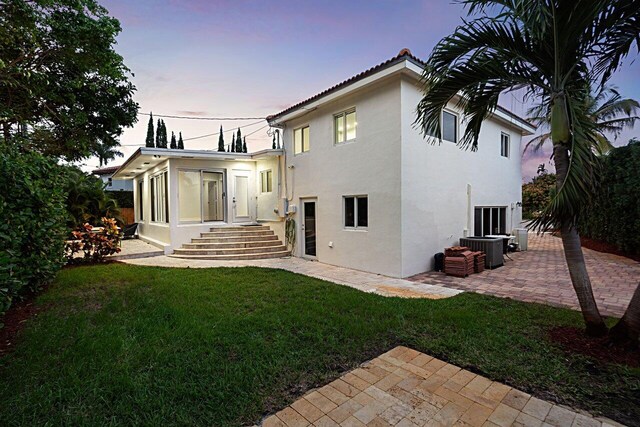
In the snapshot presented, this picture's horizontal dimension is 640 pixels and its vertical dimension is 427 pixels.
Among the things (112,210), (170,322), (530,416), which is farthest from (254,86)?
(530,416)

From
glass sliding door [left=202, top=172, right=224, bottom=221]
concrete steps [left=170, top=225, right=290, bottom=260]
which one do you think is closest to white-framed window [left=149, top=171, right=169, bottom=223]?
glass sliding door [left=202, top=172, right=224, bottom=221]

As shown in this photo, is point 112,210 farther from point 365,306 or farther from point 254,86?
point 365,306

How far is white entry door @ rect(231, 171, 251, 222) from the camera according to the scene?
1407cm

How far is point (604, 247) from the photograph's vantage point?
12.9 meters

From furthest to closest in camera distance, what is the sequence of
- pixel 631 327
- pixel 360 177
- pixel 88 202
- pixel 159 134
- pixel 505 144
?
pixel 159 134 → pixel 88 202 → pixel 505 144 → pixel 360 177 → pixel 631 327

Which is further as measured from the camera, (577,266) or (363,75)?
(363,75)

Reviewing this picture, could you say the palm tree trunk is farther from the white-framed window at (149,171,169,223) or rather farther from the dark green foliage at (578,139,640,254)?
the white-framed window at (149,171,169,223)

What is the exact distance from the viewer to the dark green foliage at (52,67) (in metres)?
6.65

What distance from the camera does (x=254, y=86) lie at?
1448 centimetres

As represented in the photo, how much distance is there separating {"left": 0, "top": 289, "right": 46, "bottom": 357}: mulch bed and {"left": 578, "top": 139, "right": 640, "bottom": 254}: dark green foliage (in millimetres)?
14378

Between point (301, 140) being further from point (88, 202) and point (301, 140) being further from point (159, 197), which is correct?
point (88, 202)

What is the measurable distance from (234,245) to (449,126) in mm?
9301

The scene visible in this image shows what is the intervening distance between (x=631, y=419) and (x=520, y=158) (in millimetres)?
16120

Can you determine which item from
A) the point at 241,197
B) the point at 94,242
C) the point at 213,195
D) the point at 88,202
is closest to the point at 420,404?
the point at 94,242
